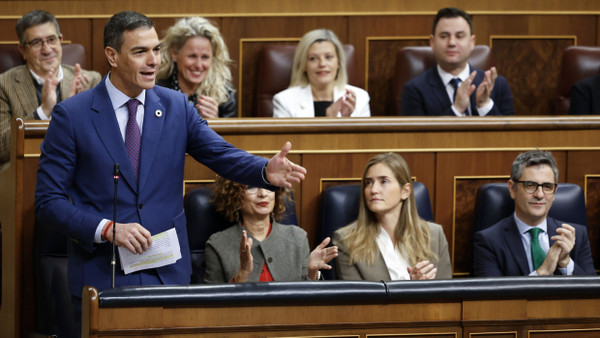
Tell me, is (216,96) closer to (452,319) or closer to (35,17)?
(35,17)

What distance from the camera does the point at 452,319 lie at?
124 cm

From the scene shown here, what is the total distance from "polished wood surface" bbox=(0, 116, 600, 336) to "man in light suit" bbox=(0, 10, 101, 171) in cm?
38

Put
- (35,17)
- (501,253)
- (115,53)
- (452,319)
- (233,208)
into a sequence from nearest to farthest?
1. (452,319)
2. (115,53)
3. (233,208)
4. (501,253)
5. (35,17)

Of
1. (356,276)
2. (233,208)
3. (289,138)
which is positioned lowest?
(356,276)

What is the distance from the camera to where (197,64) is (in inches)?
89.4

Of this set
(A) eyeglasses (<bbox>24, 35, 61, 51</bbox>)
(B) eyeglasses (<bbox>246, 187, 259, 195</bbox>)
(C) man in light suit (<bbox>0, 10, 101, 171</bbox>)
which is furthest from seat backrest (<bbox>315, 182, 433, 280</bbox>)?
(A) eyeglasses (<bbox>24, 35, 61, 51</bbox>)

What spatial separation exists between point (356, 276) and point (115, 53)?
699mm

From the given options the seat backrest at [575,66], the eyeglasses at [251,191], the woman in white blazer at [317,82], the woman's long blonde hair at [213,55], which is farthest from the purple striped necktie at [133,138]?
the seat backrest at [575,66]

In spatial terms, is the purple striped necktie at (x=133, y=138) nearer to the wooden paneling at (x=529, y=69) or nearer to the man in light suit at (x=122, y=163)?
the man in light suit at (x=122, y=163)

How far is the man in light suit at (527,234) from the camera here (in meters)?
1.90

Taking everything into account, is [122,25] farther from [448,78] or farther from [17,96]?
[448,78]

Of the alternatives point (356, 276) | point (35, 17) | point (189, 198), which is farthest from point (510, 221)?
point (35, 17)

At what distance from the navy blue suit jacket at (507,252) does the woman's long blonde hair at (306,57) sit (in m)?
0.69

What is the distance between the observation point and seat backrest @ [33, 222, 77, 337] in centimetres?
173
